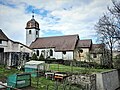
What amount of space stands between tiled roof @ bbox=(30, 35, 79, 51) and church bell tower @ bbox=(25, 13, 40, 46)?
9.71 ft

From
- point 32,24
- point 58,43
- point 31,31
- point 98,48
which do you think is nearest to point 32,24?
point 32,24

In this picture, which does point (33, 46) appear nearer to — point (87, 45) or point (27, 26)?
point (27, 26)

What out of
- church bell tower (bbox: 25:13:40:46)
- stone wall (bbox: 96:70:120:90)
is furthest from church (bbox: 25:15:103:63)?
stone wall (bbox: 96:70:120:90)

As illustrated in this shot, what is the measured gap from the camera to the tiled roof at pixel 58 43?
3953 cm

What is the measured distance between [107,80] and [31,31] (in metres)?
34.6

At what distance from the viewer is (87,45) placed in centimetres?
3875

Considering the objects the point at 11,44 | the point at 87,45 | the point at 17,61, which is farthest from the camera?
the point at 87,45

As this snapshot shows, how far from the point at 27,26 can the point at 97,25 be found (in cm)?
2633

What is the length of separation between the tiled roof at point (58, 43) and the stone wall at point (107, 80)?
1752cm

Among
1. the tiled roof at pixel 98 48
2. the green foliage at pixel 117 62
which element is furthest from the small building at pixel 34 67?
the tiled roof at pixel 98 48

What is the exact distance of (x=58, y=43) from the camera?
4162 cm

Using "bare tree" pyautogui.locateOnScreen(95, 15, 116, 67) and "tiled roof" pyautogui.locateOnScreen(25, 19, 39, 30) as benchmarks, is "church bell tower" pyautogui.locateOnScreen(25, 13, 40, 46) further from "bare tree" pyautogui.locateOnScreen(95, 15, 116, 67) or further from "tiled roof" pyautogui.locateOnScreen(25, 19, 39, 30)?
"bare tree" pyautogui.locateOnScreen(95, 15, 116, 67)

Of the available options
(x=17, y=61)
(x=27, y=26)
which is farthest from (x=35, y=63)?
(x=27, y=26)

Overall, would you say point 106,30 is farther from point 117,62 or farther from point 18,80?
point 18,80
